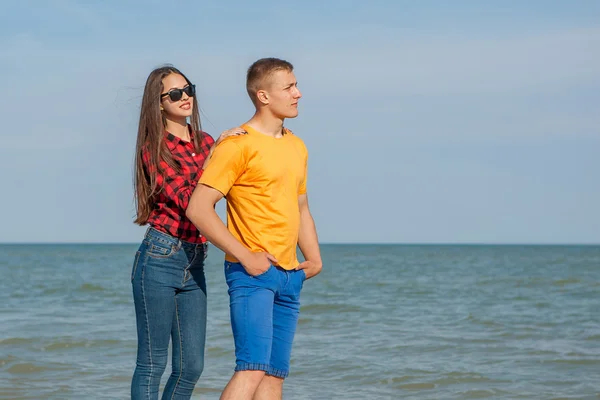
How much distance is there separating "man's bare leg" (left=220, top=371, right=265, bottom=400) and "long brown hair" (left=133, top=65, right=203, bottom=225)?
2.88 feet

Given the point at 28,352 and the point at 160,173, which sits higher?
the point at 160,173

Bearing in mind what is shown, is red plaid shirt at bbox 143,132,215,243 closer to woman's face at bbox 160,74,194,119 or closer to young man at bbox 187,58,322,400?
woman's face at bbox 160,74,194,119

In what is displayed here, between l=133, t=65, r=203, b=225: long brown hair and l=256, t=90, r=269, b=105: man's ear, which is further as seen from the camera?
l=133, t=65, r=203, b=225: long brown hair

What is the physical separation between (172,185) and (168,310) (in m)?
0.60

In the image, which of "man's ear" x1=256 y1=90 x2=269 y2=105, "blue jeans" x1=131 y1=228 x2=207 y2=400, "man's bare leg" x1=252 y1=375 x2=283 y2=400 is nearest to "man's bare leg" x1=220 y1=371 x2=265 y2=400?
"man's bare leg" x1=252 y1=375 x2=283 y2=400

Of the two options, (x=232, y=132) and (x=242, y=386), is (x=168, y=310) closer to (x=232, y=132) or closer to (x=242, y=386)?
(x=242, y=386)

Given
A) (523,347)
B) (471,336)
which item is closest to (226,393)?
(523,347)

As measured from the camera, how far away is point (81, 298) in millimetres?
17406

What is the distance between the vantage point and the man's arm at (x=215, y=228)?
350 cm

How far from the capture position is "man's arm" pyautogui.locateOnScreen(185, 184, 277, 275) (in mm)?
3502

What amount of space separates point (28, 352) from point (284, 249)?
6376 millimetres

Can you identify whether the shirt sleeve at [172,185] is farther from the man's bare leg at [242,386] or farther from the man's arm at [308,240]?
the man's bare leg at [242,386]

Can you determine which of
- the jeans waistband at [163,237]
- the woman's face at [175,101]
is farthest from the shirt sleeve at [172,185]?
the woman's face at [175,101]

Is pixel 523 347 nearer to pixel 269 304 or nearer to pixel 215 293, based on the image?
pixel 269 304
